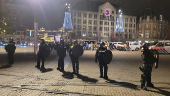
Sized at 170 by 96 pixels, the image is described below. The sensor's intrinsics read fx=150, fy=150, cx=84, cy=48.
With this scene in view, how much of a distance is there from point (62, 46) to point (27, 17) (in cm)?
6667

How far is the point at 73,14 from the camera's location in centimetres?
6178

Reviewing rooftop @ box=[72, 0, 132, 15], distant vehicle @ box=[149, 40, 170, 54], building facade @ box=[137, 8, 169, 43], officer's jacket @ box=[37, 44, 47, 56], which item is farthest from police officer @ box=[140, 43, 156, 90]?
building facade @ box=[137, 8, 169, 43]

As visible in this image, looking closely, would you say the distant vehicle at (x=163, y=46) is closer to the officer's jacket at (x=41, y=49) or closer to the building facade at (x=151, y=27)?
the officer's jacket at (x=41, y=49)

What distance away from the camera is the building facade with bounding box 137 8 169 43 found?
221 feet

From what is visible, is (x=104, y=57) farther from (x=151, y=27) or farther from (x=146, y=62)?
(x=151, y=27)

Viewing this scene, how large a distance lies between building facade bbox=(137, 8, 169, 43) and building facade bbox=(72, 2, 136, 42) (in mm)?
5211

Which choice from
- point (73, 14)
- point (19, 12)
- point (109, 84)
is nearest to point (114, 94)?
point (109, 84)

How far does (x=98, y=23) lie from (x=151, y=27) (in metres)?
24.0

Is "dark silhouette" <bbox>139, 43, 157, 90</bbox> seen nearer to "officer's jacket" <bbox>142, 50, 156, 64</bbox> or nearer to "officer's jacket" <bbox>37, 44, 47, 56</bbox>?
"officer's jacket" <bbox>142, 50, 156, 64</bbox>

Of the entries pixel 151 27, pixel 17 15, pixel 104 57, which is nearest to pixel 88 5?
pixel 151 27

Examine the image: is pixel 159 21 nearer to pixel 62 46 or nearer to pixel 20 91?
pixel 62 46

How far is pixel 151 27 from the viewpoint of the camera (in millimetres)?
67500

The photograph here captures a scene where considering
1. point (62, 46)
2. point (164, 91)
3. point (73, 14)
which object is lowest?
point (164, 91)

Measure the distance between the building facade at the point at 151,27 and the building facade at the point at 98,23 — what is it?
5211 millimetres
